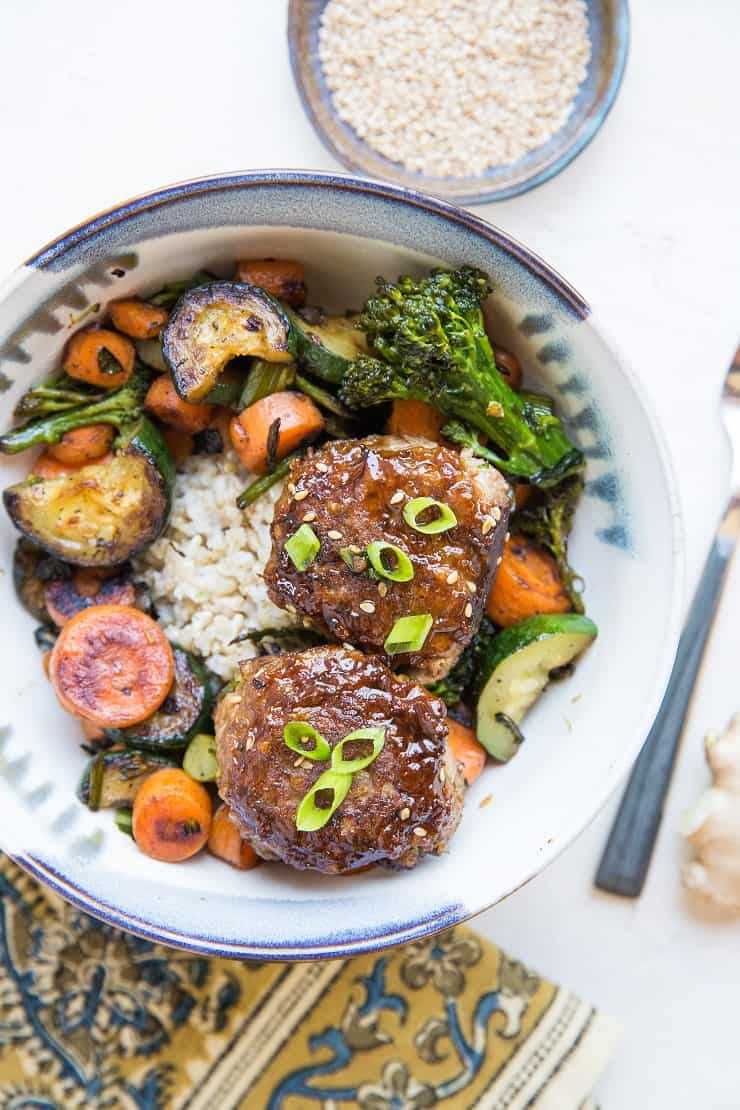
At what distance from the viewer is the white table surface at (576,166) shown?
11.3 feet

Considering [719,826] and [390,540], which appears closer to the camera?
[390,540]

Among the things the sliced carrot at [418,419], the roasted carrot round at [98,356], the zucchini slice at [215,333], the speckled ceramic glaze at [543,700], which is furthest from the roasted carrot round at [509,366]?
the roasted carrot round at [98,356]

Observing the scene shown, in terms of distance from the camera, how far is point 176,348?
2809mm

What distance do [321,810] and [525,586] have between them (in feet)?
3.11

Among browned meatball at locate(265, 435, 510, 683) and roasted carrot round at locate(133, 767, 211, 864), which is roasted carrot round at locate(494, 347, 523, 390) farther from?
roasted carrot round at locate(133, 767, 211, 864)

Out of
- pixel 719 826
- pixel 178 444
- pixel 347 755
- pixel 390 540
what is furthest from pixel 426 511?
pixel 719 826

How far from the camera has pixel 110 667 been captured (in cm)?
294

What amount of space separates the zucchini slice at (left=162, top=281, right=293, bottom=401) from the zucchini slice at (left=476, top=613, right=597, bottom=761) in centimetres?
113

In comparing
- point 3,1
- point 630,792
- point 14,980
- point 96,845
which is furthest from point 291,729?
point 3,1

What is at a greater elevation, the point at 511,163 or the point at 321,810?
the point at 511,163

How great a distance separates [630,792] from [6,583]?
2339 millimetres

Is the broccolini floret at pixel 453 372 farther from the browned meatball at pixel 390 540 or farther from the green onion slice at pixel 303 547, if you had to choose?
the green onion slice at pixel 303 547

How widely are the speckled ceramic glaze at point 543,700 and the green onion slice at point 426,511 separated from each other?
1.92 ft

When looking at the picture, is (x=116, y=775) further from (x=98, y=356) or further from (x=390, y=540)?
(x=98, y=356)
